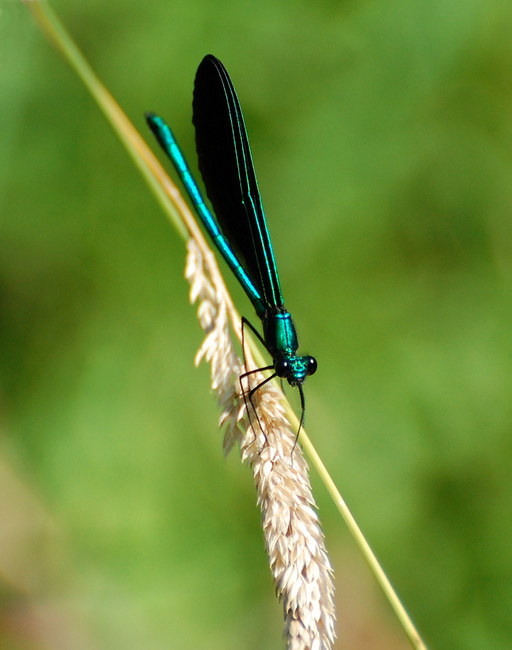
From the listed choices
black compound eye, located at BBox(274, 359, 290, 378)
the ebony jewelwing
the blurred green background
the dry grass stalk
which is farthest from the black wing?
the blurred green background

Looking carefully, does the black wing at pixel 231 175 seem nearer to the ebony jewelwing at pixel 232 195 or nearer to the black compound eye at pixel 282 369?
the ebony jewelwing at pixel 232 195

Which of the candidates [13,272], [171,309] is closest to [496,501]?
[171,309]

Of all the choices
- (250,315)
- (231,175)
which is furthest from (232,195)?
(250,315)

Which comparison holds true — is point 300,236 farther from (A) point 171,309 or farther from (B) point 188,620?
(B) point 188,620

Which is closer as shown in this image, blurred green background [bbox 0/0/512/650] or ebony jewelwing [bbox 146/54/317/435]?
ebony jewelwing [bbox 146/54/317/435]

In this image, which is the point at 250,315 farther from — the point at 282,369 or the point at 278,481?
the point at 278,481

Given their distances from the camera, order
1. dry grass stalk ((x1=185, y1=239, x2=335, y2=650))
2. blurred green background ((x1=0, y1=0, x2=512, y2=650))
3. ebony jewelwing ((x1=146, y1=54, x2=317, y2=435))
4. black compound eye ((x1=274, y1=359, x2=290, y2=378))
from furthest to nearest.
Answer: blurred green background ((x1=0, y1=0, x2=512, y2=650)), ebony jewelwing ((x1=146, y1=54, x2=317, y2=435)), black compound eye ((x1=274, y1=359, x2=290, y2=378)), dry grass stalk ((x1=185, y1=239, x2=335, y2=650))

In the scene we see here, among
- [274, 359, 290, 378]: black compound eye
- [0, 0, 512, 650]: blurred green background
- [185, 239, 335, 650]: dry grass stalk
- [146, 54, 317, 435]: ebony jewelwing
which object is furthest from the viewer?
[0, 0, 512, 650]: blurred green background

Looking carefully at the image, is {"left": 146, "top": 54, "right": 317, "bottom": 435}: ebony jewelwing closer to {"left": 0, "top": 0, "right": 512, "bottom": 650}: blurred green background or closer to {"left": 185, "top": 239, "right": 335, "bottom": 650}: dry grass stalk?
{"left": 185, "top": 239, "right": 335, "bottom": 650}: dry grass stalk
